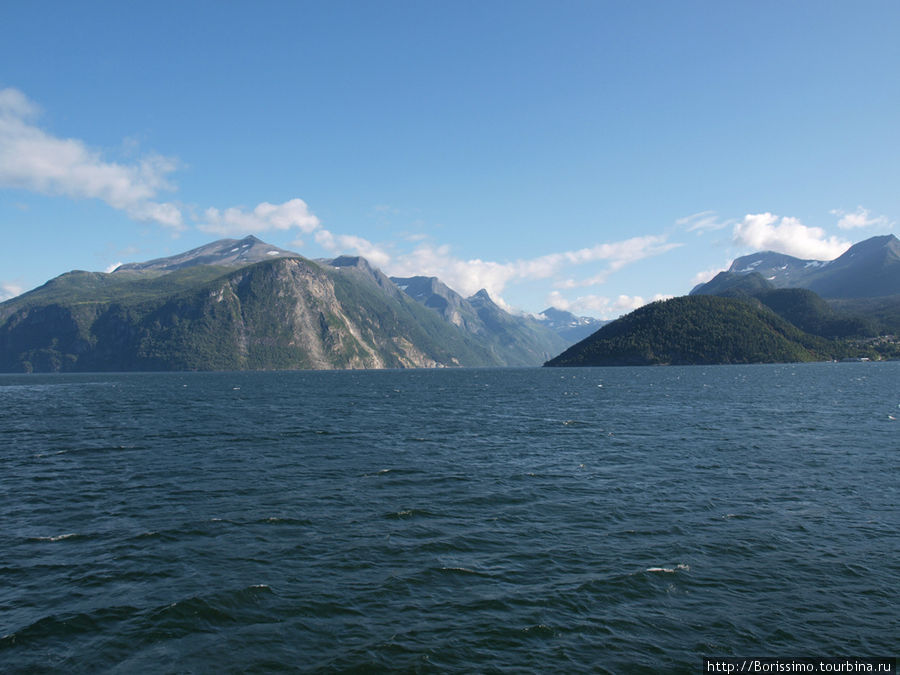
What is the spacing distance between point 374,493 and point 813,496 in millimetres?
30394

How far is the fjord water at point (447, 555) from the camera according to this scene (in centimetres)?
1694

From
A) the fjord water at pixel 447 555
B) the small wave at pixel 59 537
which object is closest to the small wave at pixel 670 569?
the fjord water at pixel 447 555

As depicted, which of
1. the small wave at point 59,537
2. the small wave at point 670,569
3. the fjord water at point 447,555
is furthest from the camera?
the small wave at point 59,537

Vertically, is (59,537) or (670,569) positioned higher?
(59,537)

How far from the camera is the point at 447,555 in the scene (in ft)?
80.9

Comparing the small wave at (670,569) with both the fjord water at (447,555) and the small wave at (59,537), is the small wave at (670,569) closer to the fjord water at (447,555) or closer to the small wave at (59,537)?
the fjord water at (447,555)

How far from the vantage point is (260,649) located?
1673 cm

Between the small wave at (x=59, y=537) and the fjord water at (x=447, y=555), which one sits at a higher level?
the small wave at (x=59, y=537)

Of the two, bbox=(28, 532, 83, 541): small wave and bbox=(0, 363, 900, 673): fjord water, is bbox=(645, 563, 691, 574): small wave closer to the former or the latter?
bbox=(0, 363, 900, 673): fjord water

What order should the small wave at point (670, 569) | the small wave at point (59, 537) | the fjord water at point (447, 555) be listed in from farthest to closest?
the small wave at point (59, 537) < the small wave at point (670, 569) < the fjord water at point (447, 555)

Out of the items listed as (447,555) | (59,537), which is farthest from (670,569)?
(59,537)

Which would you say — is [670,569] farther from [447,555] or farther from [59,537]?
[59,537]

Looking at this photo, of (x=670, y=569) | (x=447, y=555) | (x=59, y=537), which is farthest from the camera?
(x=59, y=537)

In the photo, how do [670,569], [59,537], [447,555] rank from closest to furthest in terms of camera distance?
1. [670,569]
2. [447,555]
3. [59,537]
